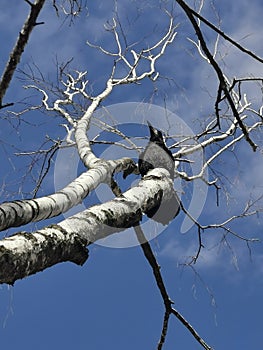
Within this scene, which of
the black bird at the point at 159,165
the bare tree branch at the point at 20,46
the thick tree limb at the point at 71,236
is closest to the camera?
the thick tree limb at the point at 71,236

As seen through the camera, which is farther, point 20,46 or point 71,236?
point 71,236

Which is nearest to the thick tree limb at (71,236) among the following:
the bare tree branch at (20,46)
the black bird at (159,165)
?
the black bird at (159,165)

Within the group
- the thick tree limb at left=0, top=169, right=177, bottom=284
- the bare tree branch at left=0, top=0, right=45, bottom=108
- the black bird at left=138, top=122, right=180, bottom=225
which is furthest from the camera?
the black bird at left=138, top=122, right=180, bottom=225

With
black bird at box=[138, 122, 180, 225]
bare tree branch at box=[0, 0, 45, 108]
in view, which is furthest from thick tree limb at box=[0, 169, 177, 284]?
bare tree branch at box=[0, 0, 45, 108]

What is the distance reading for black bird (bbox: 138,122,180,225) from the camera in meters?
4.58

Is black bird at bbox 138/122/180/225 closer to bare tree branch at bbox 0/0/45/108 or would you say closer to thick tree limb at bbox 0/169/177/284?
thick tree limb at bbox 0/169/177/284

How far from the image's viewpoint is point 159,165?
199 inches

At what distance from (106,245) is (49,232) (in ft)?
A: 4.95

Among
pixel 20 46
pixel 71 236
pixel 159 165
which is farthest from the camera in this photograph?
pixel 159 165

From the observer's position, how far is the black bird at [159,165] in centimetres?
458

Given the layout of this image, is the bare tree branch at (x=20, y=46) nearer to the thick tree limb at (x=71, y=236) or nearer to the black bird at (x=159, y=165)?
the thick tree limb at (x=71, y=236)

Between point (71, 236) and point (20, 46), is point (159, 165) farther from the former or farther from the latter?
point (20, 46)

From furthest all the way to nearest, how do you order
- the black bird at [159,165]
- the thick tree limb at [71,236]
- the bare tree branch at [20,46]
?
the black bird at [159,165], the bare tree branch at [20,46], the thick tree limb at [71,236]

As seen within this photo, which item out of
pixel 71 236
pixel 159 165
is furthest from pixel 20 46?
pixel 159 165
